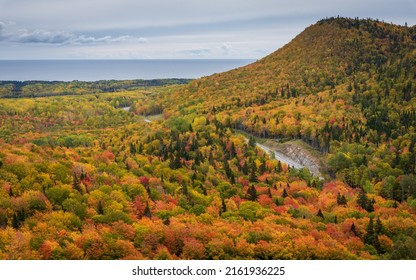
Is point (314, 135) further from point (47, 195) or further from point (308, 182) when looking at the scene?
point (47, 195)

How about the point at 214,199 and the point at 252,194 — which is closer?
the point at 214,199

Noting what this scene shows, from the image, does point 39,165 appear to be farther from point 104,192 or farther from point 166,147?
point 166,147

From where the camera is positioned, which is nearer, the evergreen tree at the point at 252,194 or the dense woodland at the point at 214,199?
the dense woodland at the point at 214,199

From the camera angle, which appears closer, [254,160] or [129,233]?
[129,233]

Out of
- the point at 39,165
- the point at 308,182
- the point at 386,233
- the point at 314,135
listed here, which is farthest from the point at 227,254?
the point at 314,135

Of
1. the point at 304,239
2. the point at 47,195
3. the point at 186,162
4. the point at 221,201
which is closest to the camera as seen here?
the point at 304,239

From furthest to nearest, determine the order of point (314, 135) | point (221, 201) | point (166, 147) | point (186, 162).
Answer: point (314, 135) < point (166, 147) < point (186, 162) < point (221, 201)

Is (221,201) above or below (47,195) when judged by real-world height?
below

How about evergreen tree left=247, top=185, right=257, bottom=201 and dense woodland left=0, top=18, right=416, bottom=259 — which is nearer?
dense woodland left=0, top=18, right=416, bottom=259

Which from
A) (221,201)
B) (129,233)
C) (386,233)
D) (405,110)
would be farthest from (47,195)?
(405,110)

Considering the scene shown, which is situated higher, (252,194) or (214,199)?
(214,199)
